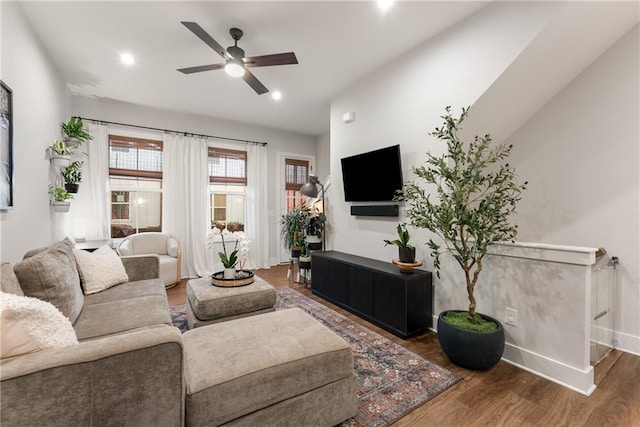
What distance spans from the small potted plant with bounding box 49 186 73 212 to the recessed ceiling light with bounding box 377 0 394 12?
386 cm

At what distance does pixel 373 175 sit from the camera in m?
3.47

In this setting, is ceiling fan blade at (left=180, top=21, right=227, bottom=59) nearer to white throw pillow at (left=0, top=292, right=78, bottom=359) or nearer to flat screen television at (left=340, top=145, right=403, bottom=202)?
flat screen television at (left=340, top=145, right=403, bottom=202)

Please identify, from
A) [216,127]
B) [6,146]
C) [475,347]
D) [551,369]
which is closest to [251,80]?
[6,146]

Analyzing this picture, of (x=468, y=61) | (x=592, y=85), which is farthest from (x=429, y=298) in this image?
(x=592, y=85)

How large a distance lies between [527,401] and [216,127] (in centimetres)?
556

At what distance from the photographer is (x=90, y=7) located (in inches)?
94.3

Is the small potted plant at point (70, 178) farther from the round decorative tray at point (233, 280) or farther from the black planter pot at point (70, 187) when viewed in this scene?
the round decorative tray at point (233, 280)

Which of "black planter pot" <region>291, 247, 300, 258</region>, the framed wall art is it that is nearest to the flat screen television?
"black planter pot" <region>291, 247, 300, 258</region>

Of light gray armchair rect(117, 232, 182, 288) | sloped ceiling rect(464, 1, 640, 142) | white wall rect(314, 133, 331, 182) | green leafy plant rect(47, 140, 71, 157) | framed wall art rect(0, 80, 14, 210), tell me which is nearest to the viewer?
framed wall art rect(0, 80, 14, 210)

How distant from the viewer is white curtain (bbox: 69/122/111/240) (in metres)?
4.12

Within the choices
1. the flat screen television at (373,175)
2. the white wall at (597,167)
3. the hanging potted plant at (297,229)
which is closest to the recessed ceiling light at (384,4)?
the flat screen television at (373,175)

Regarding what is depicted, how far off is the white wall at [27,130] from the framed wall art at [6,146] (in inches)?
3.7

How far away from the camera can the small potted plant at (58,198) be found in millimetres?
3133

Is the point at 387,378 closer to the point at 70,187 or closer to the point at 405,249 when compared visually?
the point at 405,249
